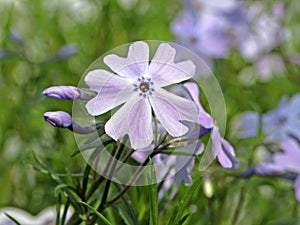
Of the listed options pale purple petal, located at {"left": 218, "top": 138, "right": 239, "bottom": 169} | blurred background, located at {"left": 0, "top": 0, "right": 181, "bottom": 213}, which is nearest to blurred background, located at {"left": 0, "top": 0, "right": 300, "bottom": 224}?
blurred background, located at {"left": 0, "top": 0, "right": 181, "bottom": 213}

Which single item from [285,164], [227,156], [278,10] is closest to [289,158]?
[285,164]

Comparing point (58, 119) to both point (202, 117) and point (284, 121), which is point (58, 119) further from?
point (284, 121)

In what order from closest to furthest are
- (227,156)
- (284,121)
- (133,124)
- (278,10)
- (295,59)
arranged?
1. (133,124)
2. (227,156)
3. (284,121)
4. (295,59)
5. (278,10)

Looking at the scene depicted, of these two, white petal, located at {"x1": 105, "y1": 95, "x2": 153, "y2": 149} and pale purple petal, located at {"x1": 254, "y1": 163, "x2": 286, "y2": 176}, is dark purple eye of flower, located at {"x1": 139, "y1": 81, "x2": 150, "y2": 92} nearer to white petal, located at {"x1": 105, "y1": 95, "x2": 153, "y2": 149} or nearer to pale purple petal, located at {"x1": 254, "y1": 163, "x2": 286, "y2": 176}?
white petal, located at {"x1": 105, "y1": 95, "x2": 153, "y2": 149}

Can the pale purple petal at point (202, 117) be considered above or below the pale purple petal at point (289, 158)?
above

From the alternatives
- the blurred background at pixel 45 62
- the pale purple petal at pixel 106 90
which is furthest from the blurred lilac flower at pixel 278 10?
the pale purple petal at pixel 106 90

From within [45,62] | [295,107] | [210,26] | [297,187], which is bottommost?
Result: [297,187]

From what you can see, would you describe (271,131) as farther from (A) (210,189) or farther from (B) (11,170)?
(B) (11,170)

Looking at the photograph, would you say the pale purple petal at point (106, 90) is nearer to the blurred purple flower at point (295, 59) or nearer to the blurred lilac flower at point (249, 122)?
the blurred lilac flower at point (249, 122)
